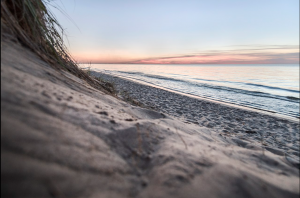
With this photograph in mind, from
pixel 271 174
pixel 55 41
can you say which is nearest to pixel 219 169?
pixel 271 174

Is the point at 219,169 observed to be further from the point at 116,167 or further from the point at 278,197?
the point at 116,167

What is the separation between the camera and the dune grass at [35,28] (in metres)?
1.73

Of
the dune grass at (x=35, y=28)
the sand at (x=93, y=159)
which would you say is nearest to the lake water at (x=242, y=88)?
Result: the dune grass at (x=35, y=28)

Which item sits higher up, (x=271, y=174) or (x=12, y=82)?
(x=12, y=82)

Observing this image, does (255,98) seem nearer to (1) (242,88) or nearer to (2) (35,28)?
(1) (242,88)

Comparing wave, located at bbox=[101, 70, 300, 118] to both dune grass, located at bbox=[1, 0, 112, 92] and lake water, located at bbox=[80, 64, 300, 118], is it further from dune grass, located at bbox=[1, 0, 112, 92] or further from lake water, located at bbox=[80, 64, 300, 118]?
dune grass, located at bbox=[1, 0, 112, 92]

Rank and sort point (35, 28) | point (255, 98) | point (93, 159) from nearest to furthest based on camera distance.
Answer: point (93, 159) → point (35, 28) → point (255, 98)

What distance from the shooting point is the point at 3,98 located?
3.18 ft

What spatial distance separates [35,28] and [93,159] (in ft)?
6.54

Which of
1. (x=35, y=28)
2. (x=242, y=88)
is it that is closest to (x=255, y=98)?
(x=242, y=88)

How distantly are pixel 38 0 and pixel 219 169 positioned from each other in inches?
119

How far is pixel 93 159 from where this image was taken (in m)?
1.05

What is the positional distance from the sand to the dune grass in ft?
0.72

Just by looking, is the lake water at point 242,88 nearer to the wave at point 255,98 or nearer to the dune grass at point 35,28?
the wave at point 255,98
